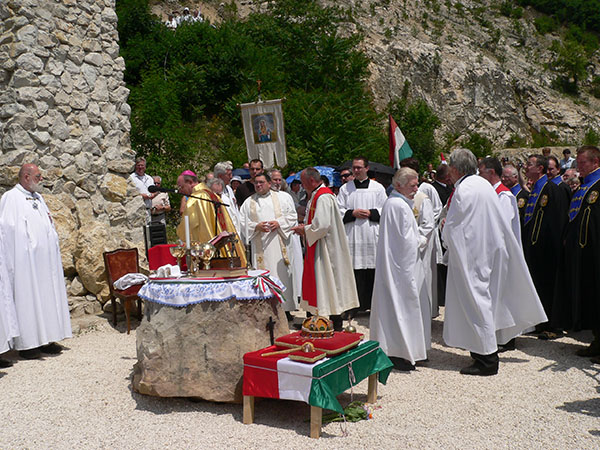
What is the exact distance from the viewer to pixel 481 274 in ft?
17.2

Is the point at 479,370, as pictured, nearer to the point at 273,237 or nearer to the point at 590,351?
the point at 590,351

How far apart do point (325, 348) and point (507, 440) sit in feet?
4.56

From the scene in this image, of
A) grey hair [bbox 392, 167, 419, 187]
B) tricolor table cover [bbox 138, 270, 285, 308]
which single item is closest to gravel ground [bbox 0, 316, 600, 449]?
tricolor table cover [bbox 138, 270, 285, 308]

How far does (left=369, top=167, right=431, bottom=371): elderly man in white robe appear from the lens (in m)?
5.36

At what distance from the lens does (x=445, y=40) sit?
105 feet

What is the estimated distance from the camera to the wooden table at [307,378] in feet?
12.7

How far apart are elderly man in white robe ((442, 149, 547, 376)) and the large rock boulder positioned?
196 centimetres

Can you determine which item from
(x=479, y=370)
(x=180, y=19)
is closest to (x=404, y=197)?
(x=479, y=370)

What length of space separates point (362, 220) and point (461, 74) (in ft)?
81.3

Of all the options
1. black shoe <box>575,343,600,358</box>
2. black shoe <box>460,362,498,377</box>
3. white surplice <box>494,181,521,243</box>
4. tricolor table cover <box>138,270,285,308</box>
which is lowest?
black shoe <box>575,343,600,358</box>

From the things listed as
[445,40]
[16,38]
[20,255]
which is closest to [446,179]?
[20,255]

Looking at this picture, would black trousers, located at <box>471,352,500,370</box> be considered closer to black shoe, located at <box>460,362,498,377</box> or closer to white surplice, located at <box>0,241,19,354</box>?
black shoe, located at <box>460,362,498,377</box>

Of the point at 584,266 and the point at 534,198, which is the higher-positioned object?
Answer: the point at 534,198

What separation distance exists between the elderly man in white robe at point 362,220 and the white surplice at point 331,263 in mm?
1259
